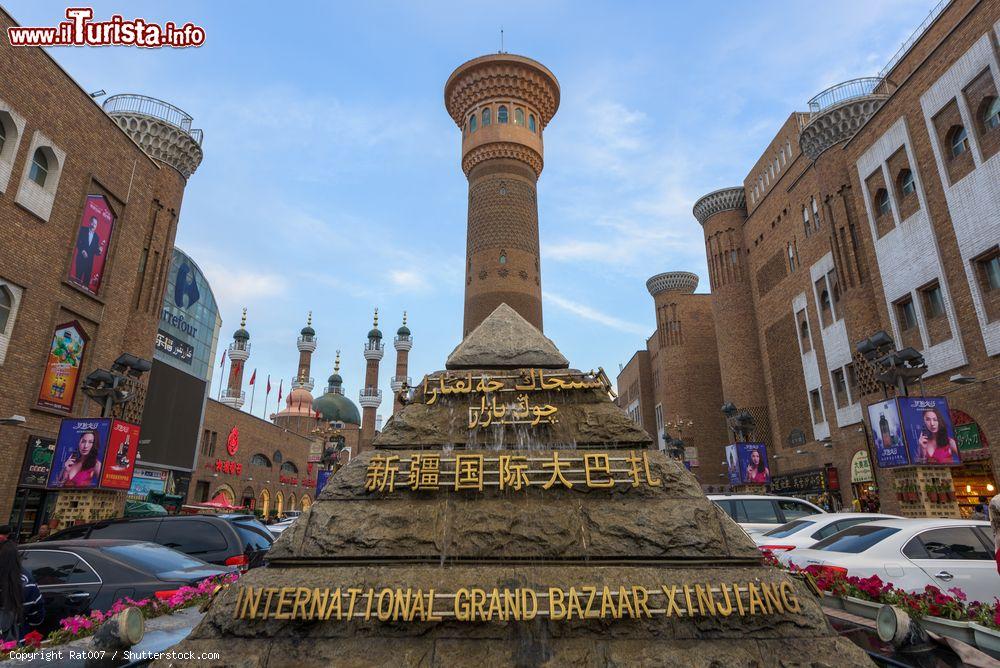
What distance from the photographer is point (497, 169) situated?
25609 mm

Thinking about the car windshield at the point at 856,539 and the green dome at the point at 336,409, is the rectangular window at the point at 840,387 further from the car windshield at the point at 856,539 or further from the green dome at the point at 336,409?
the green dome at the point at 336,409

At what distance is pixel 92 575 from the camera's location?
541 centimetres

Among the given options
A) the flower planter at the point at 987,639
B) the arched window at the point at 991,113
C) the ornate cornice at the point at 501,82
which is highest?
the ornate cornice at the point at 501,82

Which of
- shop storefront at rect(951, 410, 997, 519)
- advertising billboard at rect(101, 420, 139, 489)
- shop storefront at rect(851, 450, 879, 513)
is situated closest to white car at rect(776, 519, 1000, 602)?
shop storefront at rect(951, 410, 997, 519)

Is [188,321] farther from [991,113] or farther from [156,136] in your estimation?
[991,113]

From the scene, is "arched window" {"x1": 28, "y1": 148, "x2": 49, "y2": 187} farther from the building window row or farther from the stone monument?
the stone monument

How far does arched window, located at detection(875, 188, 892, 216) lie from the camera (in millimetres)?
20000

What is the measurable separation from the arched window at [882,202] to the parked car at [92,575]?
23.2m

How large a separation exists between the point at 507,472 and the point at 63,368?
714 inches

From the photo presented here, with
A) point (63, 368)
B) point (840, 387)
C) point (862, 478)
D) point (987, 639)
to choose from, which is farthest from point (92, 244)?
point (840, 387)

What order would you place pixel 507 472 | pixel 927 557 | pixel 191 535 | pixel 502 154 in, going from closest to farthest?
1. pixel 507 472
2. pixel 927 557
3. pixel 191 535
4. pixel 502 154

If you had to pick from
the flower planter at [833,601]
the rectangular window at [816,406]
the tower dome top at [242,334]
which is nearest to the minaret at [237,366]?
the tower dome top at [242,334]

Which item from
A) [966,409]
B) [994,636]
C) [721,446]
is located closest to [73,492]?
[994,636]

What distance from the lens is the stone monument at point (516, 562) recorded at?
3.21 metres
